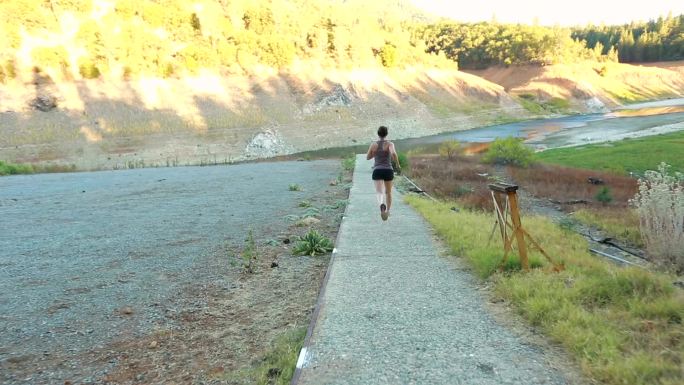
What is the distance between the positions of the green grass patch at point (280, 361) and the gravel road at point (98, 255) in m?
1.73

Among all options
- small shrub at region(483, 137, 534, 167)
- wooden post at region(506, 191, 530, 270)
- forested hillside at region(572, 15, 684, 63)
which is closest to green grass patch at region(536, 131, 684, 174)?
small shrub at region(483, 137, 534, 167)

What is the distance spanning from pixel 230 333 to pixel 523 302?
132 inches

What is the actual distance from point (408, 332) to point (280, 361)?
128 centimetres

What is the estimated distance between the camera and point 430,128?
72250 millimetres

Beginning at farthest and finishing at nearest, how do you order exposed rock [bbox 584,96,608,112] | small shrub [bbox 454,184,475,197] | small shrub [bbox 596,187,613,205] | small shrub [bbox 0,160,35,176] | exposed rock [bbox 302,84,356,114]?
exposed rock [bbox 584,96,608,112]
exposed rock [bbox 302,84,356,114]
small shrub [bbox 0,160,35,176]
small shrub [bbox 454,184,475,197]
small shrub [bbox 596,187,613,205]

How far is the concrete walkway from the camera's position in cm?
374

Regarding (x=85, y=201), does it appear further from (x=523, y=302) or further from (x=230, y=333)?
(x=523, y=302)

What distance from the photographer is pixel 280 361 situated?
4395 mm

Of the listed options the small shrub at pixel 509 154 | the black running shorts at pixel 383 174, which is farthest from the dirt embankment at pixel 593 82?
the black running shorts at pixel 383 174

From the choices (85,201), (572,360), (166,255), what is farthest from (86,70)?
(572,360)

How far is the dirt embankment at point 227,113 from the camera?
47.3 metres

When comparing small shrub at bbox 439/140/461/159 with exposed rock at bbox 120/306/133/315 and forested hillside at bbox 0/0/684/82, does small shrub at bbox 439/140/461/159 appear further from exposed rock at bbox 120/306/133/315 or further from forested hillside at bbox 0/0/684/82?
forested hillside at bbox 0/0/684/82

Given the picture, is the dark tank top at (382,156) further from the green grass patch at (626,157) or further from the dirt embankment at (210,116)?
the dirt embankment at (210,116)

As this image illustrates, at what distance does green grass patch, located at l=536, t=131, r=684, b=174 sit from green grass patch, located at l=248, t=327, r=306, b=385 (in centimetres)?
2597
